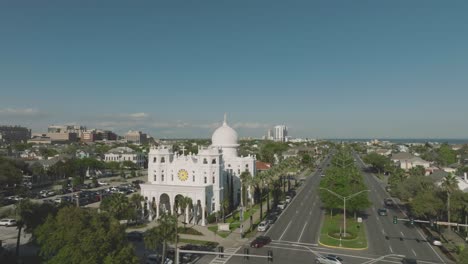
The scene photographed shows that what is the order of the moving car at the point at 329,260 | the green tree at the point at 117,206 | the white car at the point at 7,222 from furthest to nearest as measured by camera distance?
1. the white car at the point at 7,222
2. the green tree at the point at 117,206
3. the moving car at the point at 329,260

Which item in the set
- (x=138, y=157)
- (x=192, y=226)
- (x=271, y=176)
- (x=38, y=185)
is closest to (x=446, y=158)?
(x=271, y=176)

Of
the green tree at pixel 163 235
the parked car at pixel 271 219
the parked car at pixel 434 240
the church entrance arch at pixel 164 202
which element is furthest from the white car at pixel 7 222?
the parked car at pixel 434 240

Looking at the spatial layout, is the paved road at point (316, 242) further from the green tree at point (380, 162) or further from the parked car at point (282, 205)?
the green tree at point (380, 162)

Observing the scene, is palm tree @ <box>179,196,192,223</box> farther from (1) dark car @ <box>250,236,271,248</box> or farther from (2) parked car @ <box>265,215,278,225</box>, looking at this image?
(1) dark car @ <box>250,236,271,248</box>

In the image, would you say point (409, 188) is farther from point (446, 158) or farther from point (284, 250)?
point (446, 158)

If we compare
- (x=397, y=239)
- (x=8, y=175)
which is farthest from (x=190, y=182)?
(x=8, y=175)

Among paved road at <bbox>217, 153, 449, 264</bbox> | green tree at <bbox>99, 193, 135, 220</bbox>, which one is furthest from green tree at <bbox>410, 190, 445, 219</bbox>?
green tree at <bbox>99, 193, 135, 220</bbox>

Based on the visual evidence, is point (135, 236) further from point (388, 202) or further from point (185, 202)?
point (388, 202)

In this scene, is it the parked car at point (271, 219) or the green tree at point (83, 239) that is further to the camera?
the parked car at point (271, 219)
